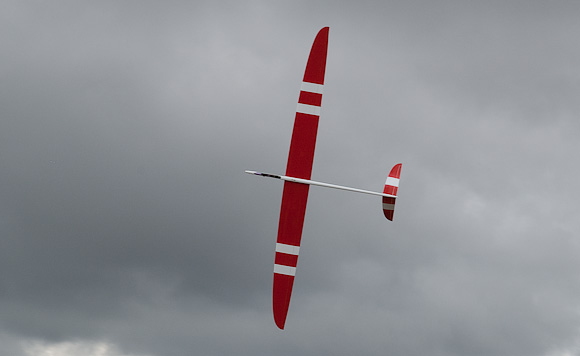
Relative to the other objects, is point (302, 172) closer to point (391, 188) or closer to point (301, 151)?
point (301, 151)

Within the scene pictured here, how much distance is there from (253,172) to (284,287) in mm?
8425

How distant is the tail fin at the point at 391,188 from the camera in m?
49.7

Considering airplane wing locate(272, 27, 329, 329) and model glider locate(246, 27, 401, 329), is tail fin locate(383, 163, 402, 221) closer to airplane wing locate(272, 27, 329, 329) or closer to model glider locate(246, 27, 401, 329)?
model glider locate(246, 27, 401, 329)

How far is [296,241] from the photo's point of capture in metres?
49.9

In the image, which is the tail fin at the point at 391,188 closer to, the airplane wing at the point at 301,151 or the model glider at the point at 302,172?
the model glider at the point at 302,172

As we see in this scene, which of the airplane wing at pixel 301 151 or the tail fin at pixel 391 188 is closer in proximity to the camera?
the airplane wing at pixel 301 151

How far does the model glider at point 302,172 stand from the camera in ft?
158

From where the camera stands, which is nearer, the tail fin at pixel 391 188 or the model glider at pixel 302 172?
the model glider at pixel 302 172

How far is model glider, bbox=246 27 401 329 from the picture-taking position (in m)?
48.2

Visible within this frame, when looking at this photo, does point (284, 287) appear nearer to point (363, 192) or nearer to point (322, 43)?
point (363, 192)

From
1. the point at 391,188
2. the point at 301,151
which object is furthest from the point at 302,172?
the point at 391,188

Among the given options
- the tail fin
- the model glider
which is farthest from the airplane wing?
the tail fin

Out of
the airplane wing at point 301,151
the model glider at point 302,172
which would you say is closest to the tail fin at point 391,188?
the model glider at point 302,172

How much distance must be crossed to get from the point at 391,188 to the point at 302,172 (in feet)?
19.4
